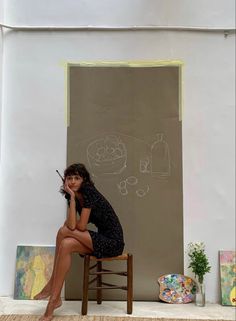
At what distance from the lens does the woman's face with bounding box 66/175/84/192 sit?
9.42ft

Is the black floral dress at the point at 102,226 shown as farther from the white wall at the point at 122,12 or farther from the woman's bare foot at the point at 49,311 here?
the white wall at the point at 122,12

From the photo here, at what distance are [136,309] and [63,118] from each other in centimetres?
149

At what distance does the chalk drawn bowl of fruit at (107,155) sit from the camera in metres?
3.24

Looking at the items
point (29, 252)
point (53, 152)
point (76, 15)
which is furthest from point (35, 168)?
point (76, 15)

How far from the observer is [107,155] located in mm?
3256

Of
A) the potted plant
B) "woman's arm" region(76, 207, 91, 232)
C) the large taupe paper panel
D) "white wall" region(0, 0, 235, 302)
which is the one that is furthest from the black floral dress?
the potted plant

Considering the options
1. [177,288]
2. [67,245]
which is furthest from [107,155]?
[177,288]

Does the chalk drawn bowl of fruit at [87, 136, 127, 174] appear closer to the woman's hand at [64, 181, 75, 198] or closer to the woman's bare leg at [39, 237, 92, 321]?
the woman's hand at [64, 181, 75, 198]

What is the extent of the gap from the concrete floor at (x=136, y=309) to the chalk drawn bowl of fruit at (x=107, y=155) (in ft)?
3.19

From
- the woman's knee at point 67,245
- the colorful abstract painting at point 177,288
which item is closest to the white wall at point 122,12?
the woman's knee at point 67,245

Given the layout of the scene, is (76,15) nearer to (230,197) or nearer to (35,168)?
(35,168)

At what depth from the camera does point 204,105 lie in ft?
10.7

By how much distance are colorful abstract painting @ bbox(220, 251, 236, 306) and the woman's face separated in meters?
1.18

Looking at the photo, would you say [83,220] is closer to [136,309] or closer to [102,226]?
[102,226]
